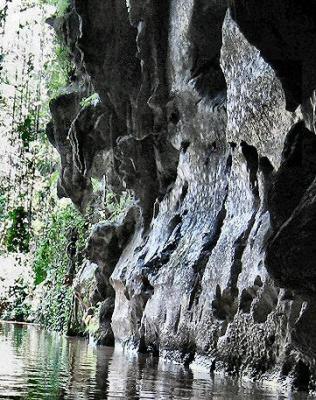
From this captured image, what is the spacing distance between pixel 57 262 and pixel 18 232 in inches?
130

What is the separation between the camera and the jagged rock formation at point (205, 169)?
8547 mm

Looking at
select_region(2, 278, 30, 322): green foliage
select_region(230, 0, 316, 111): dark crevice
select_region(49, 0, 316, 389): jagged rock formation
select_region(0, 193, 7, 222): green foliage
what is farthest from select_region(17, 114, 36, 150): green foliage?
select_region(230, 0, 316, 111): dark crevice

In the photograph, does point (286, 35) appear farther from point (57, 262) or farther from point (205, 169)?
point (57, 262)

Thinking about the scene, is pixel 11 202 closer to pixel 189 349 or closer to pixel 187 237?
pixel 187 237

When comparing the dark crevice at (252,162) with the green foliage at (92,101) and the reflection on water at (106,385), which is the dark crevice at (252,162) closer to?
the reflection on water at (106,385)

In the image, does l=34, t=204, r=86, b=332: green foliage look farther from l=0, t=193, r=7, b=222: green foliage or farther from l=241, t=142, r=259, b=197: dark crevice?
l=241, t=142, r=259, b=197: dark crevice

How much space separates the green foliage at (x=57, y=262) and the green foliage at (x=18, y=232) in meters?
1.74

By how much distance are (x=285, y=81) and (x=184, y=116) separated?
870cm

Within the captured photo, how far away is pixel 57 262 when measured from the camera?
111ft

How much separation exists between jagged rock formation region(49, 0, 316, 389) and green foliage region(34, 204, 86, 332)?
6119mm

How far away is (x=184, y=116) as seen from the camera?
1736 cm

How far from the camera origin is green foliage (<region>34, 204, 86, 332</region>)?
31.2 meters

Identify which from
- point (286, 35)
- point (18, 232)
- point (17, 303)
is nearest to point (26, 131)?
point (18, 232)

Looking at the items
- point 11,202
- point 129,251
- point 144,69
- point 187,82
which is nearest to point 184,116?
point 187,82
